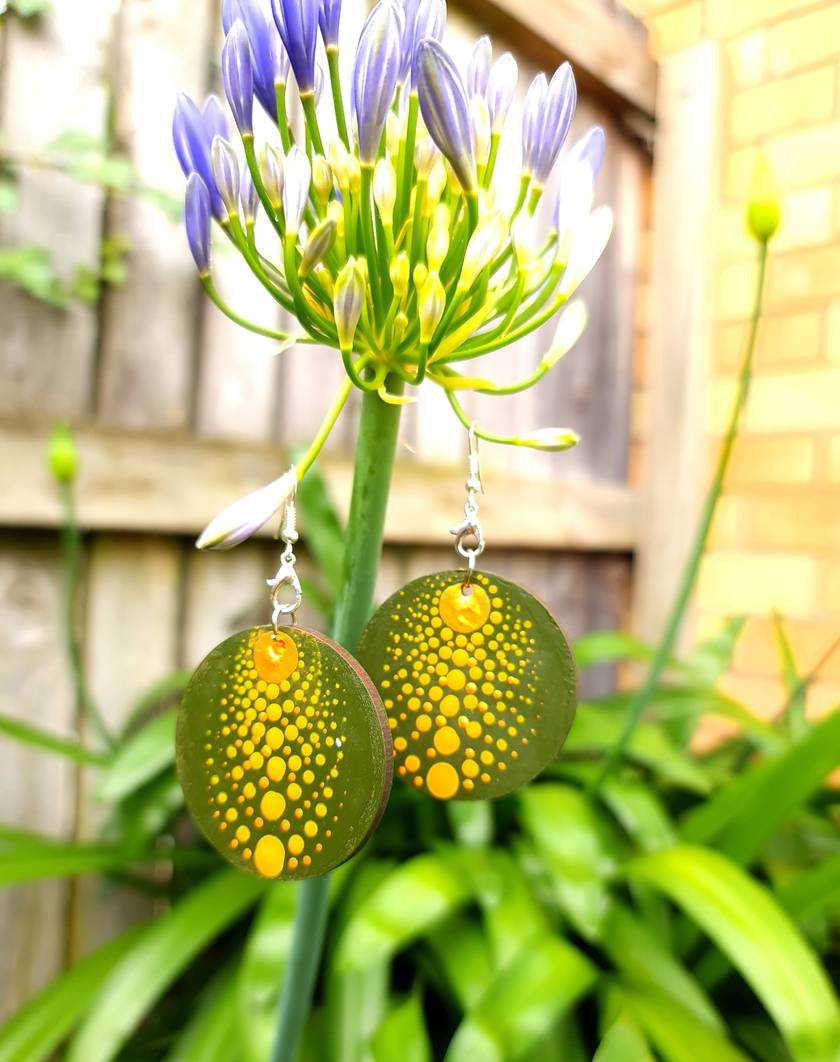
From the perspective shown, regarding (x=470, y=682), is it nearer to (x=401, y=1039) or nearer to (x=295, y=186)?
(x=295, y=186)

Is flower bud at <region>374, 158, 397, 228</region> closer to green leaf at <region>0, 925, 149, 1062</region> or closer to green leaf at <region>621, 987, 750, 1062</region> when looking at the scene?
green leaf at <region>621, 987, 750, 1062</region>

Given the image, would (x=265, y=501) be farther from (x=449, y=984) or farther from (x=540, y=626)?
(x=449, y=984)

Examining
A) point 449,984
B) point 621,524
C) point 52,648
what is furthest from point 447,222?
point 621,524

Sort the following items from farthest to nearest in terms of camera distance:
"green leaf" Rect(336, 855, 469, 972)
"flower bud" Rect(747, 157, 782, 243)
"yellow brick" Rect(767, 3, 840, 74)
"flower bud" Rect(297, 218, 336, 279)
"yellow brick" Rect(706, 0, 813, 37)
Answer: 1. "yellow brick" Rect(706, 0, 813, 37)
2. "yellow brick" Rect(767, 3, 840, 74)
3. "green leaf" Rect(336, 855, 469, 972)
4. "flower bud" Rect(747, 157, 782, 243)
5. "flower bud" Rect(297, 218, 336, 279)

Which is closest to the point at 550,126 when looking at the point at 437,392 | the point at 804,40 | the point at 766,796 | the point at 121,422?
the point at 766,796

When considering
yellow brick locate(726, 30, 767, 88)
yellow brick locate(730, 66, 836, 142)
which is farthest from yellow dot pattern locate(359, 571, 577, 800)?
yellow brick locate(726, 30, 767, 88)

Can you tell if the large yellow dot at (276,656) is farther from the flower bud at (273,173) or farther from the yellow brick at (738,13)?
the yellow brick at (738,13)
